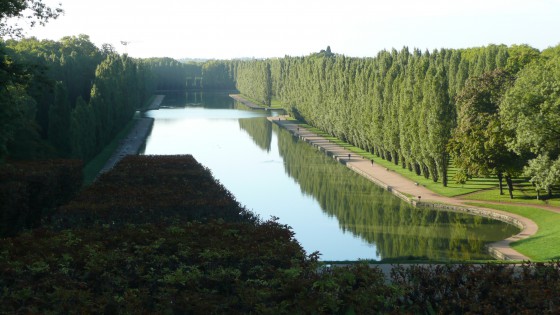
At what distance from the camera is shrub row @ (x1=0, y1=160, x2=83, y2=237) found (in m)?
26.5

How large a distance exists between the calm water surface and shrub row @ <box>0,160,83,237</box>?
1233 centimetres

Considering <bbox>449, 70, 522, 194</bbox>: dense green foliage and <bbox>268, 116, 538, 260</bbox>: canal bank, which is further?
<bbox>449, 70, 522, 194</bbox>: dense green foliage

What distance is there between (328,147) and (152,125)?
33.8 metres

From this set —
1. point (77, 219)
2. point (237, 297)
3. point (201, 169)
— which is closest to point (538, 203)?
point (201, 169)

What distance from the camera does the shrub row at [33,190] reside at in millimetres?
26484

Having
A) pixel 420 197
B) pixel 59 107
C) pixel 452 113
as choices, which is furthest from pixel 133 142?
pixel 420 197

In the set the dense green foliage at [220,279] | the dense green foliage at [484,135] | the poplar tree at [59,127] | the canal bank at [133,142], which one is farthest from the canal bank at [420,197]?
the poplar tree at [59,127]

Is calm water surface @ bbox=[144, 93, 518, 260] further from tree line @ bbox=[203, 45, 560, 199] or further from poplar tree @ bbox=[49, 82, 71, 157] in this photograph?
poplar tree @ bbox=[49, 82, 71, 157]

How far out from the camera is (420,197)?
45656 millimetres

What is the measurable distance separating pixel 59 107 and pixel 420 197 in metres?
29.4

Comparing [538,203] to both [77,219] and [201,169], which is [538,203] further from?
[77,219]

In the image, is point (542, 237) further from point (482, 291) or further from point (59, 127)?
point (59, 127)

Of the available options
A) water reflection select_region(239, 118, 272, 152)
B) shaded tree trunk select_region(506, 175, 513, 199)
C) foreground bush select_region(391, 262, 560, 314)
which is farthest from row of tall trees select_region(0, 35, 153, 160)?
shaded tree trunk select_region(506, 175, 513, 199)

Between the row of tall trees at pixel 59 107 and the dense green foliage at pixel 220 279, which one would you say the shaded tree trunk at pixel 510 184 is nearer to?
the row of tall trees at pixel 59 107
